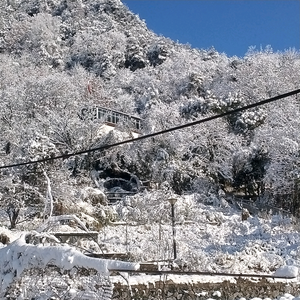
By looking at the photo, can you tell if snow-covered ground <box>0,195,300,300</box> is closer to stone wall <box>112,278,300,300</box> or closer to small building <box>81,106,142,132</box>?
stone wall <box>112,278,300,300</box>

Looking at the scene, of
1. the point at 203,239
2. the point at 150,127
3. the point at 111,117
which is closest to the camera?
the point at 203,239

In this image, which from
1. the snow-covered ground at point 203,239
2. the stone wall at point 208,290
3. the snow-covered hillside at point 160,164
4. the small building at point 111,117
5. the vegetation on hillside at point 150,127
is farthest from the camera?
the small building at point 111,117

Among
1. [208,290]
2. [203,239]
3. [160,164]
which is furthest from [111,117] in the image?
[208,290]

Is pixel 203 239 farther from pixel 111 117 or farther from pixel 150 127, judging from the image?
pixel 111 117

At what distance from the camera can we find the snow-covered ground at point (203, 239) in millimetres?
10609

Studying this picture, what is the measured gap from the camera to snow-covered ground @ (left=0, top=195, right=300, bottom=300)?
10.6 metres

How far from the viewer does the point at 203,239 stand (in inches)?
501

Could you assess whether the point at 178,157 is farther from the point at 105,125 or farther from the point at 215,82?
the point at 215,82

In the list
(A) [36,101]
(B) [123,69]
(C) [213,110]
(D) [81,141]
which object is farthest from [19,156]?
(B) [123,69]

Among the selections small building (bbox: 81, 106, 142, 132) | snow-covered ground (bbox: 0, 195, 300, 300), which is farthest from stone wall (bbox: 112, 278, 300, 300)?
small building (bbox: 81, 106, 142, 132)

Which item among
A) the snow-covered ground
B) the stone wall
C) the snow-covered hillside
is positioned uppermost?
the snow-covered hillside

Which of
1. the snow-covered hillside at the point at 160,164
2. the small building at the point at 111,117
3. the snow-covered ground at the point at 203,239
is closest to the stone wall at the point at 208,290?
the snow-covered ground at the point at 203,239

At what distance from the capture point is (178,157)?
21078 mm

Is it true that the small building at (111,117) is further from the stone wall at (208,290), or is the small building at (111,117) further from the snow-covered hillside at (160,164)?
the stone wall at (208,290)
